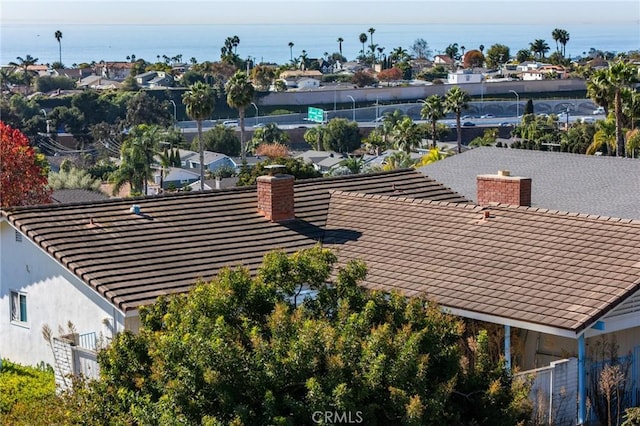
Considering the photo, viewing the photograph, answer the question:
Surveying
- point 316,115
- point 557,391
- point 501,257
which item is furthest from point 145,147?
point 316,115

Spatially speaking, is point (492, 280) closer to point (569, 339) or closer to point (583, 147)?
point (569, 339)

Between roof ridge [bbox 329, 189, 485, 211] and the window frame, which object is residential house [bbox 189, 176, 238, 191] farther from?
the window frame

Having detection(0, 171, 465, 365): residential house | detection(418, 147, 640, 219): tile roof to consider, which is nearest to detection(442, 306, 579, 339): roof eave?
detection(0, 171, 465, 365): residential house

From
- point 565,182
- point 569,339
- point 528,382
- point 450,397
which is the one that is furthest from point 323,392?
point 565,182

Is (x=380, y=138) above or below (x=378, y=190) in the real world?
below

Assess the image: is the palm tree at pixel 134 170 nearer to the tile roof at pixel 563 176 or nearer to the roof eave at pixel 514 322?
the tile roof at pixel 563 176

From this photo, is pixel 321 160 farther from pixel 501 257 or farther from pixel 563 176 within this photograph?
pixel 501 257

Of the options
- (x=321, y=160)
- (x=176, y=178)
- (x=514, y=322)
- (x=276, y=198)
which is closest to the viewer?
(x=514, y=322)
